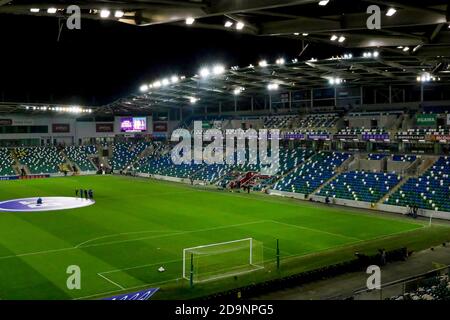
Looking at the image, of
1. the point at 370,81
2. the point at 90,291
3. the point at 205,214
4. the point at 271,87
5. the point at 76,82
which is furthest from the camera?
the point at 76,82

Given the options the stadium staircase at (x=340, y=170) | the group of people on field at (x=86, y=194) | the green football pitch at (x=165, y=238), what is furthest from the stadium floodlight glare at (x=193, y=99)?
the stadium staircase at (x=340, y=170)

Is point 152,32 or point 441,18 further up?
point 152,32

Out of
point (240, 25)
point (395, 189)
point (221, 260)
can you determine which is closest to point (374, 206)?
point (395, 189)

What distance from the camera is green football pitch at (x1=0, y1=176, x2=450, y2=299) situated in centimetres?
1959

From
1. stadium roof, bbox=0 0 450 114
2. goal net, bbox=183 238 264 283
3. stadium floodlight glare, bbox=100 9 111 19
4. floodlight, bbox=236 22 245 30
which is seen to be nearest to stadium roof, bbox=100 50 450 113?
stadium roof, bbox=0 0 450 114

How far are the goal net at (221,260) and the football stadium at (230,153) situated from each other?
0.13m

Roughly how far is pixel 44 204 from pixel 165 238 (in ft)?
55.8

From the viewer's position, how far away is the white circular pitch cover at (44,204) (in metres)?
37.5

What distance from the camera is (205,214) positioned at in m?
35.7

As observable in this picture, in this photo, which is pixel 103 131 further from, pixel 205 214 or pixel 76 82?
pixel 205 214

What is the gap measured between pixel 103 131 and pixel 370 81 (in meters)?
47.2

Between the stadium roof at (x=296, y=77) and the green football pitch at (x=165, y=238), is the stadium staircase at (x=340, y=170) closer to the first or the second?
the green football pitch at (x=165, y=238)

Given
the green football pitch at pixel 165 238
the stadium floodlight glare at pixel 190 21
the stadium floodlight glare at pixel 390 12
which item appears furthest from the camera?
the green football pitch at pixel 165 238
